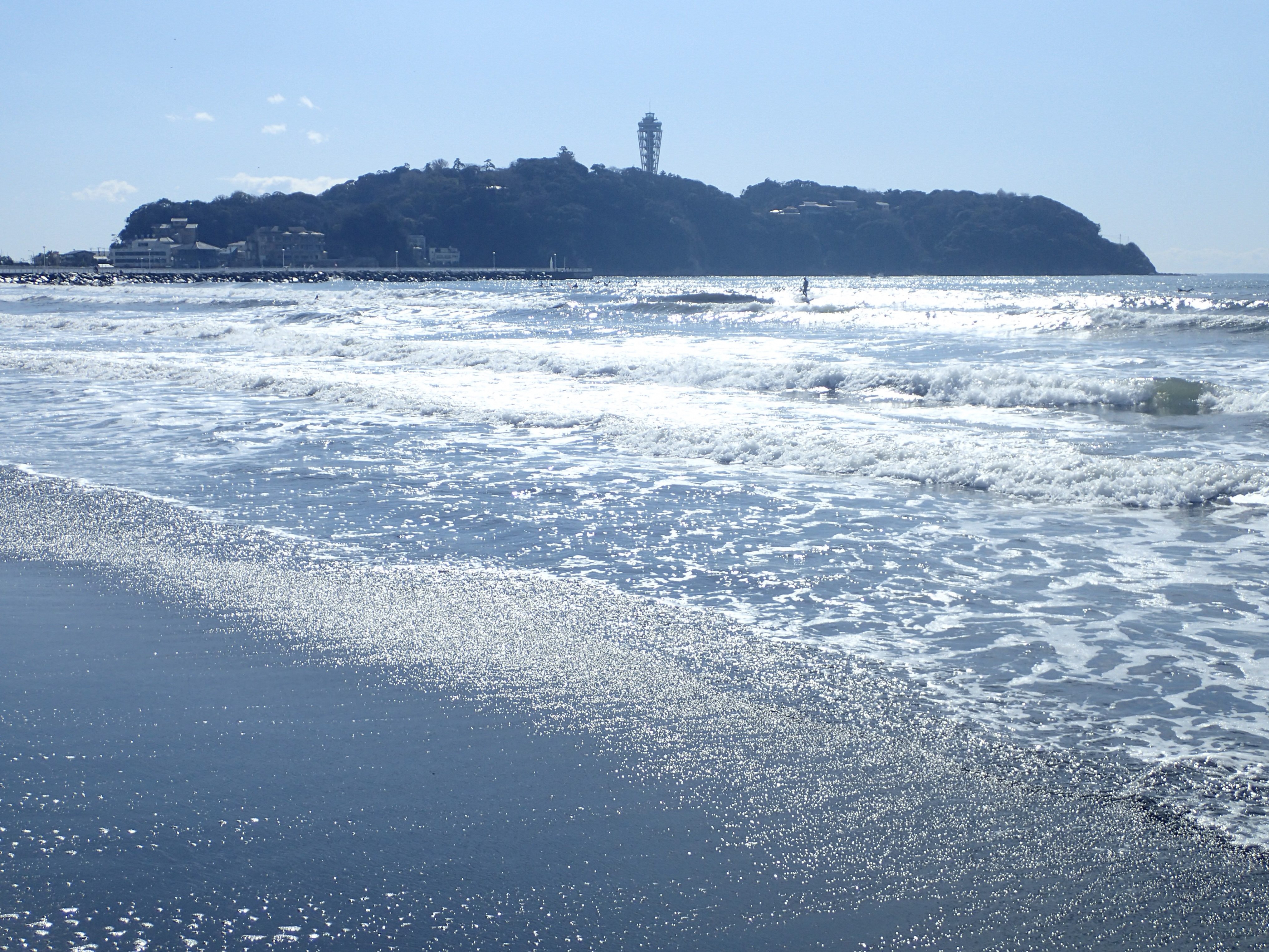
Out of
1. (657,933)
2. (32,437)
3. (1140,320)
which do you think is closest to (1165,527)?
(657,933)

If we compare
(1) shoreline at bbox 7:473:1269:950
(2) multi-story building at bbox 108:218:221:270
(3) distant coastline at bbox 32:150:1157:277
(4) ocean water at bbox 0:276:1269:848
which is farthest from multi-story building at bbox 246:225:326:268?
(1) shoreline at bbox 7:473:1269:950

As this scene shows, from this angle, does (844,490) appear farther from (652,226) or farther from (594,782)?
(652,226)

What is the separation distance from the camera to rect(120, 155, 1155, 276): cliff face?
506 feet

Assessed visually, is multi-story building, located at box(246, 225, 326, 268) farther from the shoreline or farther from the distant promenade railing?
the shoreline

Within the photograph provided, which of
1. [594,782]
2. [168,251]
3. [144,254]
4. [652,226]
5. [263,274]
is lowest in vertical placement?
[594,782]

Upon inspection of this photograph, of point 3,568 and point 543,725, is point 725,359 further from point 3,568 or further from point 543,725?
point 543,725

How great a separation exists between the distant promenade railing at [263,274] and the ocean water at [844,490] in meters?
90.1

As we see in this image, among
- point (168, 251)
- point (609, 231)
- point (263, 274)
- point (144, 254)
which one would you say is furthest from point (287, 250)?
point (609, 231)

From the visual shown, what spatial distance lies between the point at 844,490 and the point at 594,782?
544cm

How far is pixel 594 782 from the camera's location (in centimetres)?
353

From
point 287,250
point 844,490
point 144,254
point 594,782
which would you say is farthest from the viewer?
point 287,250

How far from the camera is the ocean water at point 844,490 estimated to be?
4.38 m

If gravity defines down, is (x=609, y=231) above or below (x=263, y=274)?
above

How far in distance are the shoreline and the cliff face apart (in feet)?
477
